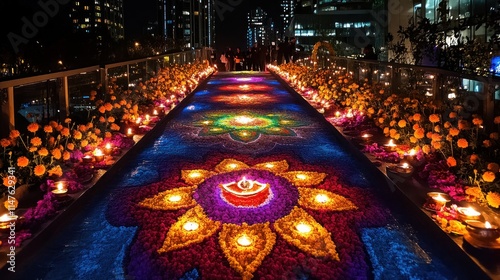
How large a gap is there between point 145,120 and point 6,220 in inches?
223

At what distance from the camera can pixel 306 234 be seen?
4.47m

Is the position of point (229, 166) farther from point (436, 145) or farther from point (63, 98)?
point (63, 98)

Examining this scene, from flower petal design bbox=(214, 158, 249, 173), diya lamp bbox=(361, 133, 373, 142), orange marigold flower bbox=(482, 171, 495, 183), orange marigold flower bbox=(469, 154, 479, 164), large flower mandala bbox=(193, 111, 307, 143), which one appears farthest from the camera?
large flower mandala bbox=(193, 111, 307, 143)

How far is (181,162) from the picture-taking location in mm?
7164

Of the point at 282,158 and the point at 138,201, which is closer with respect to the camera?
the point at 138,201

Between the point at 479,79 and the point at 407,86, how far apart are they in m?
2.79

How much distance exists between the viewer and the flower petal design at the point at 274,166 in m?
6.68

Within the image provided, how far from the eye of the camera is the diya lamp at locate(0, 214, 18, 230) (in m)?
4.04

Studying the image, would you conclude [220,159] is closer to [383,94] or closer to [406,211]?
[406,211]

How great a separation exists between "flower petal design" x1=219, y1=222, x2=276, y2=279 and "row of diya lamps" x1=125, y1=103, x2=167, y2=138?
4314 mm

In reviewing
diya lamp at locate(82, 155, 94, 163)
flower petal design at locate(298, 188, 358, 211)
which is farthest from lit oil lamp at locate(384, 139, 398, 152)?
diya lamp at locate(82, 155, 94, 163)

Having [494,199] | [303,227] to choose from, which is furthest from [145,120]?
[494,199]

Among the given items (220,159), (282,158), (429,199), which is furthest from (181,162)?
(429,199)

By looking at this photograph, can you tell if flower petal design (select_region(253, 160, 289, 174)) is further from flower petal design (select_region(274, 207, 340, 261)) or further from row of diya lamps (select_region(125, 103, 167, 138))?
row of diya lamps (select_region(125, 103, 167, 138))
